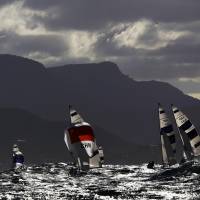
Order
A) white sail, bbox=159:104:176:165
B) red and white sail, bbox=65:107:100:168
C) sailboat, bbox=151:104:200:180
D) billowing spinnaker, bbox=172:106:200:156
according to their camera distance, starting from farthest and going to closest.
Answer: white sail, bbox=159:104:176:165 < billowing spinnaker, bbox=172:106:200:156 < red and white sail, bbox=65:107:100:168 < sailboat, bbox=151:104:200:180

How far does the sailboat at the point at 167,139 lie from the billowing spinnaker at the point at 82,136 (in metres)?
17.4

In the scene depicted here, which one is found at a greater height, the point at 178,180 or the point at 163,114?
the point at 163,114

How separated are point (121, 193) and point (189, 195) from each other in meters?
7.88

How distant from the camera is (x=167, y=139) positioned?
10425 cm

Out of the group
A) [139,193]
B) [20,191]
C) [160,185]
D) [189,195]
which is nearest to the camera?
[189,195]

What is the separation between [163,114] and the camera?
103 meters

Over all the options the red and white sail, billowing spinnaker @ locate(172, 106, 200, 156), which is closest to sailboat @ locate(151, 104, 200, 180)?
billowing spinnaker @ locate(172, 106, 200, 156)

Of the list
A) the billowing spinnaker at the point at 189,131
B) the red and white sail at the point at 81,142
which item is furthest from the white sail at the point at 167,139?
the red and white sail at the point at 81,142

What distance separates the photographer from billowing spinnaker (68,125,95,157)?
8912cm

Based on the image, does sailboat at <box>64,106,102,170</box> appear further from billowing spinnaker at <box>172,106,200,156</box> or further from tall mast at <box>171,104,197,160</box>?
billowing spinnaker at <box>172,106,200,156</box>

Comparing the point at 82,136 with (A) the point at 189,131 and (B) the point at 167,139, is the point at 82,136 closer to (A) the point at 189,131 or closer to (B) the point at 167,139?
(A) the point at 189,131

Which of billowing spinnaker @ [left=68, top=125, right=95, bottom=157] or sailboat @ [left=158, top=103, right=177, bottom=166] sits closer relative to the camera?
billowing spinnaker @ [left=68, top=125, right=95, bottom=157]

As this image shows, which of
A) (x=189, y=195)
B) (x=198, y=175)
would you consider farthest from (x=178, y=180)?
(x=189, y=195)

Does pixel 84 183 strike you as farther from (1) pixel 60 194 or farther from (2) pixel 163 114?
(2) pixel 163 114
